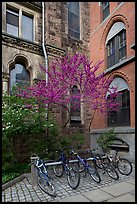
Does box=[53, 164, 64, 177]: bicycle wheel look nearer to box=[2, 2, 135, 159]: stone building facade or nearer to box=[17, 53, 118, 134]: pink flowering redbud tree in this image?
box=[17, 53, 118, 134]: pink flowering redbud tree

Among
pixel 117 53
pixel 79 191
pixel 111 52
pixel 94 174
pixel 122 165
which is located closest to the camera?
pixel 79 191

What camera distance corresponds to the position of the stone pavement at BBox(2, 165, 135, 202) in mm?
4336

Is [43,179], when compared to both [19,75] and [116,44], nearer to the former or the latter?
[19,75]

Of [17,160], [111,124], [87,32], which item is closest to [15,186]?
[17,160]

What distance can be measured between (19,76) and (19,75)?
6cm

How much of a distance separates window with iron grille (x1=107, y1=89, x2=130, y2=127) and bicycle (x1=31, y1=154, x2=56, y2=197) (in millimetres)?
6662

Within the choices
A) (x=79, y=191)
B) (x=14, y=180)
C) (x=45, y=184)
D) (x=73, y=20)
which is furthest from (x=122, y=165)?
(x=73, y=20)

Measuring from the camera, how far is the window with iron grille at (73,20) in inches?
483

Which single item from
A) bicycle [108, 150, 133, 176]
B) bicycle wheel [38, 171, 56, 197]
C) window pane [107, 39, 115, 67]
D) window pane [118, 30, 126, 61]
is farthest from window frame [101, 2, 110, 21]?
bicycle wheel [38, 171, 56, 197]

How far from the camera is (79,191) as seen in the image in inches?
189

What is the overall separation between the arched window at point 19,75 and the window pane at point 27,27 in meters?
1.89

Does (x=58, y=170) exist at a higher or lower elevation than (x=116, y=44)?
lower

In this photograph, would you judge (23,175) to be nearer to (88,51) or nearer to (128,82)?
A: (128,82)

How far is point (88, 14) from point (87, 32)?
1.61m
